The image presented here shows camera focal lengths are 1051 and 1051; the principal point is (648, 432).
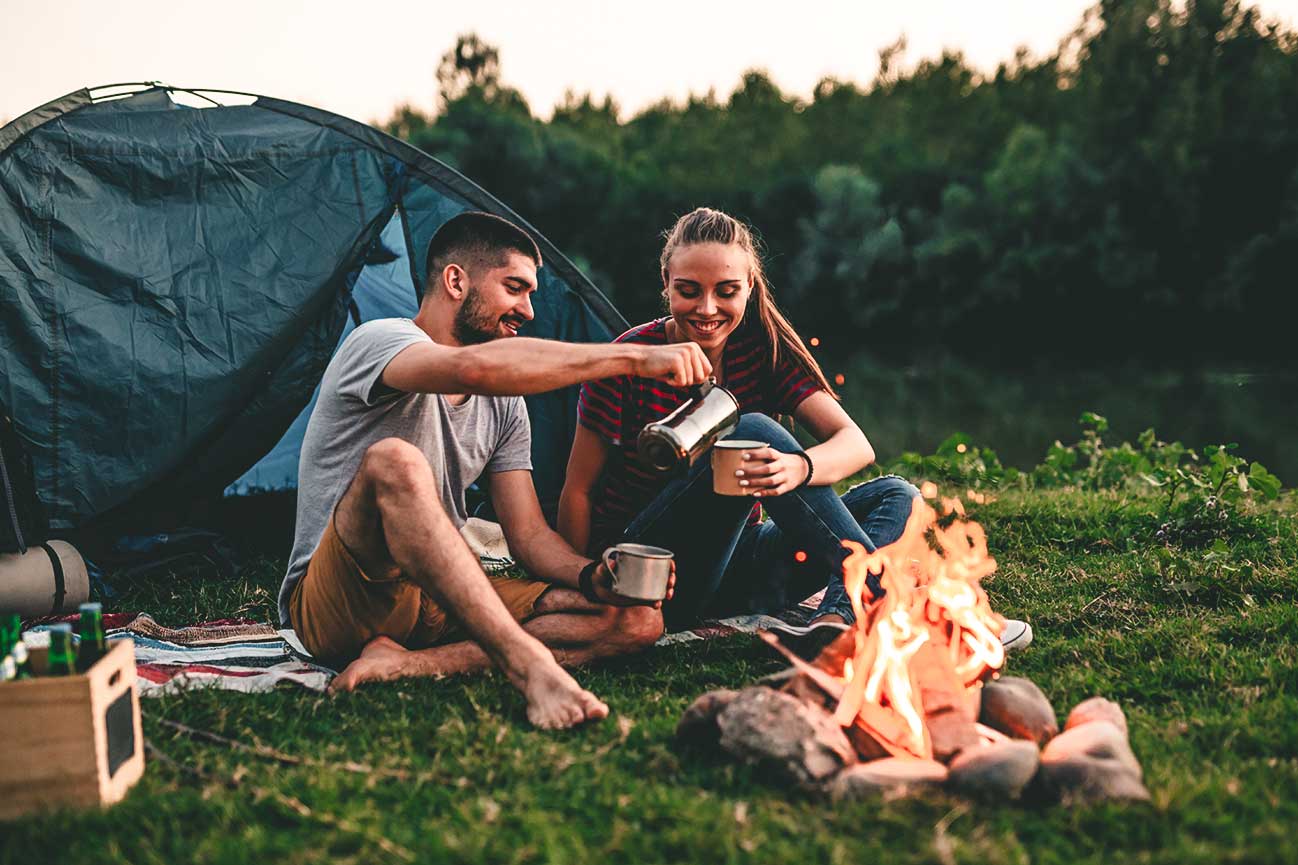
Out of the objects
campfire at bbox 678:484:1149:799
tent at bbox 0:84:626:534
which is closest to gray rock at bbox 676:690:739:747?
campfire at bbox 678:484:1149:799

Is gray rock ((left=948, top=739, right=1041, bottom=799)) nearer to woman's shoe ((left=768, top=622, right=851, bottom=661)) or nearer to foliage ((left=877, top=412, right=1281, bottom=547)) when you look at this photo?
woman's shoe ((left=768, top=622, right=851, bottom=661))

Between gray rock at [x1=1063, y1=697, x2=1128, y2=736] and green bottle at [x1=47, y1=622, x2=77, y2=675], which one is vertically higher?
green bottle at [x1=47, y1=622, x2=77, y2=675]

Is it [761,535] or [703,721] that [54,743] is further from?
[761,535]

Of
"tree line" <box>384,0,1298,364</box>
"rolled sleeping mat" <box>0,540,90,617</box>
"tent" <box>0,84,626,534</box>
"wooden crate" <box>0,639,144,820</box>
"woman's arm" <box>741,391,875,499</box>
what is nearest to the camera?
"wooden crate" <box>0,639,144,820</box>

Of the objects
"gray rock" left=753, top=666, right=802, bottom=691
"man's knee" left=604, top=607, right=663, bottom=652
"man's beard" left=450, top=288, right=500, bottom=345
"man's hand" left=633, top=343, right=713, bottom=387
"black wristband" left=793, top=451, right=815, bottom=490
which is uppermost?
"man's beard" left=450, top=288, right=500, bottom=345

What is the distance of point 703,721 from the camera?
7.65 feet

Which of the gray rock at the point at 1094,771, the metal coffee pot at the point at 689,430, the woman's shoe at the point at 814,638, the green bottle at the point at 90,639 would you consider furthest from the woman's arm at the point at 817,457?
the green bottle at the point at 90,639

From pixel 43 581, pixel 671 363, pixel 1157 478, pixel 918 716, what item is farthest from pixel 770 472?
pixel 1157 478

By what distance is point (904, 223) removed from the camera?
28062mm

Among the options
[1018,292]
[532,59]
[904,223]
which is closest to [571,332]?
[1018,292]

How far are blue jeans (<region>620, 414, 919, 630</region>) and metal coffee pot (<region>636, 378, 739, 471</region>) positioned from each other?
342 millimetres

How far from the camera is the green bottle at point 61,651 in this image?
2041 millimetres

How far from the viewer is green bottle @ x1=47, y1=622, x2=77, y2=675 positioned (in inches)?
80.4

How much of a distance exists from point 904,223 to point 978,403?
Result: 15357mm
